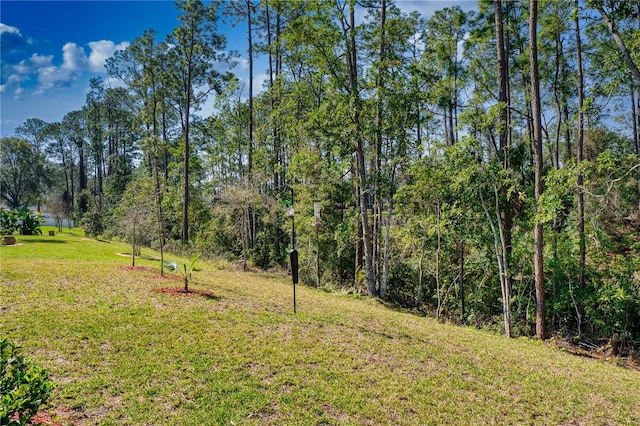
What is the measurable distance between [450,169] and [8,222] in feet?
65.7

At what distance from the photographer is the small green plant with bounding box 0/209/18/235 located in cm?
1605

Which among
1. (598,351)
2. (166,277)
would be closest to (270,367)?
(166,277)

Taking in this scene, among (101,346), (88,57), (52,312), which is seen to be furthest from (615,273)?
(88,57)

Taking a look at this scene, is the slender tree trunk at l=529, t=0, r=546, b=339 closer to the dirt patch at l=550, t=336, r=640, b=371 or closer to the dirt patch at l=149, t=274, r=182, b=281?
the dirt patch at l=550, t=336, r=640, b=371

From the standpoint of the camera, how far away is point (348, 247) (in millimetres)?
14633

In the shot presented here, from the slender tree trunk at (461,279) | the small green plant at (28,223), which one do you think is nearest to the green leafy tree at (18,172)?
the small green plant at (28,223)

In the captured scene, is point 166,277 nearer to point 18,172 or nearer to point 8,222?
point 8,222

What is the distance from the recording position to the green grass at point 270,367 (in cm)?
380

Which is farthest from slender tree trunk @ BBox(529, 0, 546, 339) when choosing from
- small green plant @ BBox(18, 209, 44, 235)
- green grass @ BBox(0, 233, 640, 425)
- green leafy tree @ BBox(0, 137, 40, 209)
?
green leafy tree @ BBox(0, 137, 40, 209)

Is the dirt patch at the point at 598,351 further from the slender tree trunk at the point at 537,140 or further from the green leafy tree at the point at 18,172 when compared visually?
the green leafy tree at the point at 18,172

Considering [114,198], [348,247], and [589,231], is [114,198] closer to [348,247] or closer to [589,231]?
[348,247]

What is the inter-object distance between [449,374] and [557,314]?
755 cm

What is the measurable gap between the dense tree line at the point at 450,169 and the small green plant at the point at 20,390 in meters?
6.64

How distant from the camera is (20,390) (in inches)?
91.9
